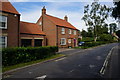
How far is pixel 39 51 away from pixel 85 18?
34779 millimetres

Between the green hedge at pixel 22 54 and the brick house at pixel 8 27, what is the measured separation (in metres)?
6.81

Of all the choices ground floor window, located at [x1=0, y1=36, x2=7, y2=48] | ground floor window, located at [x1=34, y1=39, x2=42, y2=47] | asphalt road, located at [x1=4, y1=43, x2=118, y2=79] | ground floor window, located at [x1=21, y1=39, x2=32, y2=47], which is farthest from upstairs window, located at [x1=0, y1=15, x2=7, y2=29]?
ground floor window, located at [x1=34, y1=39, x2=42, y2=47]

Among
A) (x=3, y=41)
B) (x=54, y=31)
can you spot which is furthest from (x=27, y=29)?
(x=3, y=41)

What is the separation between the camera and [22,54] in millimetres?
10359

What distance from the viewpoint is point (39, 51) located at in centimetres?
1242

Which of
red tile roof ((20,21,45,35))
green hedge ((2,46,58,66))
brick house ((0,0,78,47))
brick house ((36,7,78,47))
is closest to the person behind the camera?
green hedge ((2,46,58,66))

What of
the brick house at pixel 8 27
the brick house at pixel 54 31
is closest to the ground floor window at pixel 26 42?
the brick house at pixel 8 27

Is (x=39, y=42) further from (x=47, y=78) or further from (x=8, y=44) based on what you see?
(x=47, y=78)

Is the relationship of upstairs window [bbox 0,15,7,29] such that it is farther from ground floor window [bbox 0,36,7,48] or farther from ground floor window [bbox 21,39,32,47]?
ground floor window [bbox 21,39,32,47]

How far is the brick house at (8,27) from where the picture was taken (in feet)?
53.1

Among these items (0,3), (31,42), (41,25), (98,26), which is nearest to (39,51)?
(0,3)

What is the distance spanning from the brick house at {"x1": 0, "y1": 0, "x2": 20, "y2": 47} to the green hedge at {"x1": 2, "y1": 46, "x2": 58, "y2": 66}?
22.3 ft

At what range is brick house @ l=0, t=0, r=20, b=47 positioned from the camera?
16.2 metres

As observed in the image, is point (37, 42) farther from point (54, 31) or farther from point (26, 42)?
point (54, 31)
